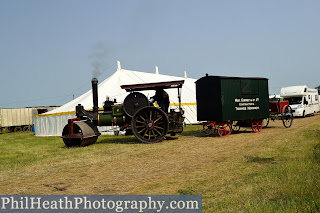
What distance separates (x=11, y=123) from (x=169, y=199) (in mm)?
31192

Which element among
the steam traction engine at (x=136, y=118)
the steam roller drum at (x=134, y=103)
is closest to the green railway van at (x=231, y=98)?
the steam traction engine at (x=136, y=118)

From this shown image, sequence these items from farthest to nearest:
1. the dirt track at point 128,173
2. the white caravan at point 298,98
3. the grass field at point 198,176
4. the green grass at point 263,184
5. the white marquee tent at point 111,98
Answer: the white caravan at point 298,98 < the white marquee tent at point 111,98 < the dirt track at point 128,173 < the grass field at point 198,176 < the green grass at point 263,184

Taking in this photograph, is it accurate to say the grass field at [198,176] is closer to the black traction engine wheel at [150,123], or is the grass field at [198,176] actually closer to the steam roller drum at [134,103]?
the black traction engine wheel at [150,123]

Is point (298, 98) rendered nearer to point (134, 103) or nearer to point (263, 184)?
point (134, 103)

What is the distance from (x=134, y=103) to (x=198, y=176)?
740 centimetres

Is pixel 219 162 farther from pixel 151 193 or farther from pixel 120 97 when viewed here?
pixel 120 97

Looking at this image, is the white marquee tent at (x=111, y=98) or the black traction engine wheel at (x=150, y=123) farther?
the white marquee tent at (x=111, y=98)

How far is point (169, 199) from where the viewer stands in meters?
4.79

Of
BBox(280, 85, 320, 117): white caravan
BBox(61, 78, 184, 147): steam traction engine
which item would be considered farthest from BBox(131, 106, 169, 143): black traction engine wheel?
BBox(280, 85, 320, 117): white caravan

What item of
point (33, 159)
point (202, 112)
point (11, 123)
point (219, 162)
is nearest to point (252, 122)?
point (202, 112)

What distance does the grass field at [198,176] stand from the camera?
4.48 metres

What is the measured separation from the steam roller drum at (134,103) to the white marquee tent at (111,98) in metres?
7.46

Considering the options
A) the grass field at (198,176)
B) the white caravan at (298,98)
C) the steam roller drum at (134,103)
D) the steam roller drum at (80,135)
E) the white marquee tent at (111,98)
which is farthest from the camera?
the white caravan at (298,98)

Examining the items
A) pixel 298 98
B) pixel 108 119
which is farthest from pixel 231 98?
pixel 298 98
